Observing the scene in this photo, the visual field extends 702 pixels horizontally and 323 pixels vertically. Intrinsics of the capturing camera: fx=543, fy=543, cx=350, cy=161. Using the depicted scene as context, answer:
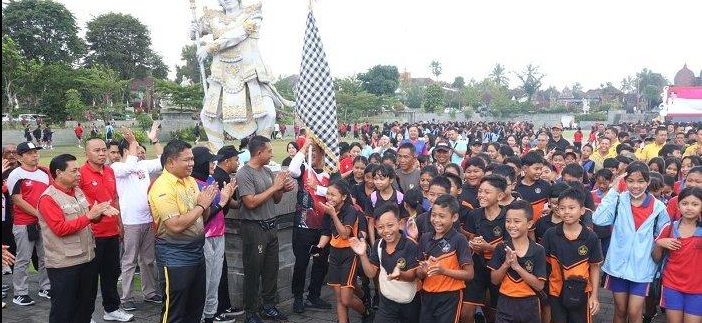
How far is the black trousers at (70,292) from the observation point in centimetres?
439

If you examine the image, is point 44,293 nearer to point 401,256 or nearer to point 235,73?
point 235,73

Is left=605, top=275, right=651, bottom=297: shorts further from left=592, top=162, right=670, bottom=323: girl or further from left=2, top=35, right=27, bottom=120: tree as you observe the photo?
left=2, top=35, right=27, bottom=120: tree

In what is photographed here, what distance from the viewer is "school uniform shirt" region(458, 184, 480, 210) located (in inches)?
212

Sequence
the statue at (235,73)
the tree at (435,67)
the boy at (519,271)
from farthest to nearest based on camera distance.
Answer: the tree at (435,67), the statue at (235,73), the boy at (519,271)

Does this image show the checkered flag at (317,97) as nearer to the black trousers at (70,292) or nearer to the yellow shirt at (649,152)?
the black trousers at (70,292)

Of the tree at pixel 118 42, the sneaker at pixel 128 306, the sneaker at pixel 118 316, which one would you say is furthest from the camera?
the tree at pixel 118 42

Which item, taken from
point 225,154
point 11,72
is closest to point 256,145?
point 225,154

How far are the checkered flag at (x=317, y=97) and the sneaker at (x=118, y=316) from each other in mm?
2848

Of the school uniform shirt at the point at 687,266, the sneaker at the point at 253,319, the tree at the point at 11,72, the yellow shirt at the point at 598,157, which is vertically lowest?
the sneaker at the point at 253,319

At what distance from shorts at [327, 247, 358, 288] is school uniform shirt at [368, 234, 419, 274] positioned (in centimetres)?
76

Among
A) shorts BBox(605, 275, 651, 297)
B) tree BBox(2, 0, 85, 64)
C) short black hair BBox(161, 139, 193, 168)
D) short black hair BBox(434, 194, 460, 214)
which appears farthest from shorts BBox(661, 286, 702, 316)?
tree BBox(2, 0, 85, 64)

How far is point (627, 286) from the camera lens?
461 cm

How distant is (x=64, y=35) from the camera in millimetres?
49281

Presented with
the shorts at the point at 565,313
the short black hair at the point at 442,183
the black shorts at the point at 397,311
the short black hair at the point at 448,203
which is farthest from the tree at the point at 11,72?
the shorts at the point at 565,313
